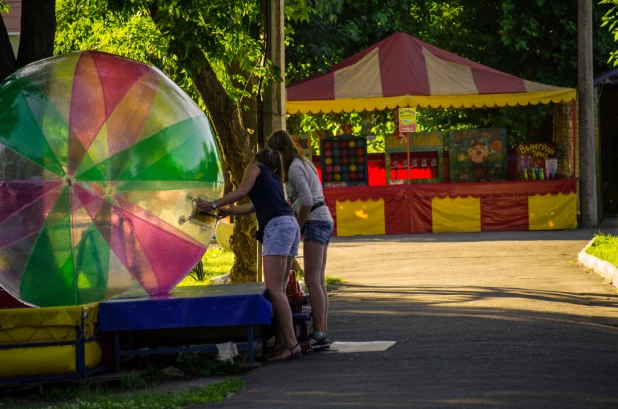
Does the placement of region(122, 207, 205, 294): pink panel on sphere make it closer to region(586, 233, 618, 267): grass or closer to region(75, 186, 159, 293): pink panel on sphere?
region(75, 186, 159, 293): pink panel on sphere

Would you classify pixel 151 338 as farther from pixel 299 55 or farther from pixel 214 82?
pixel 299 55

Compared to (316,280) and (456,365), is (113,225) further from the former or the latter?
(456,365)

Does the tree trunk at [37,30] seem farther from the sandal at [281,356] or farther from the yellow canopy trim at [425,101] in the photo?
the yellow canopy trim at [425,101]

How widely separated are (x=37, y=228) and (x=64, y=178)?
393 mm

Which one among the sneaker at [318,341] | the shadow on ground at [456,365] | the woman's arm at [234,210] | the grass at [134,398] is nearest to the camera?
the shadow on ground at [456,365]

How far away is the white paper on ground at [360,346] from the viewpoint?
928 cm

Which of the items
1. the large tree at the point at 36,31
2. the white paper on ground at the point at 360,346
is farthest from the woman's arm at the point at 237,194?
the large tree at the point at 36,31

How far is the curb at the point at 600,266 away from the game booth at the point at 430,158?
721 cm

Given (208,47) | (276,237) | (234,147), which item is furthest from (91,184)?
(234,147)

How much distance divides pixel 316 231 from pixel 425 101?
593 inches

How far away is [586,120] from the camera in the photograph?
2534cm

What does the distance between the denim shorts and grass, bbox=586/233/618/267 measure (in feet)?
22.2

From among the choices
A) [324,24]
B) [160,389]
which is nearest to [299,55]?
[324,24]

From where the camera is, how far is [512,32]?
28734 millimetres
